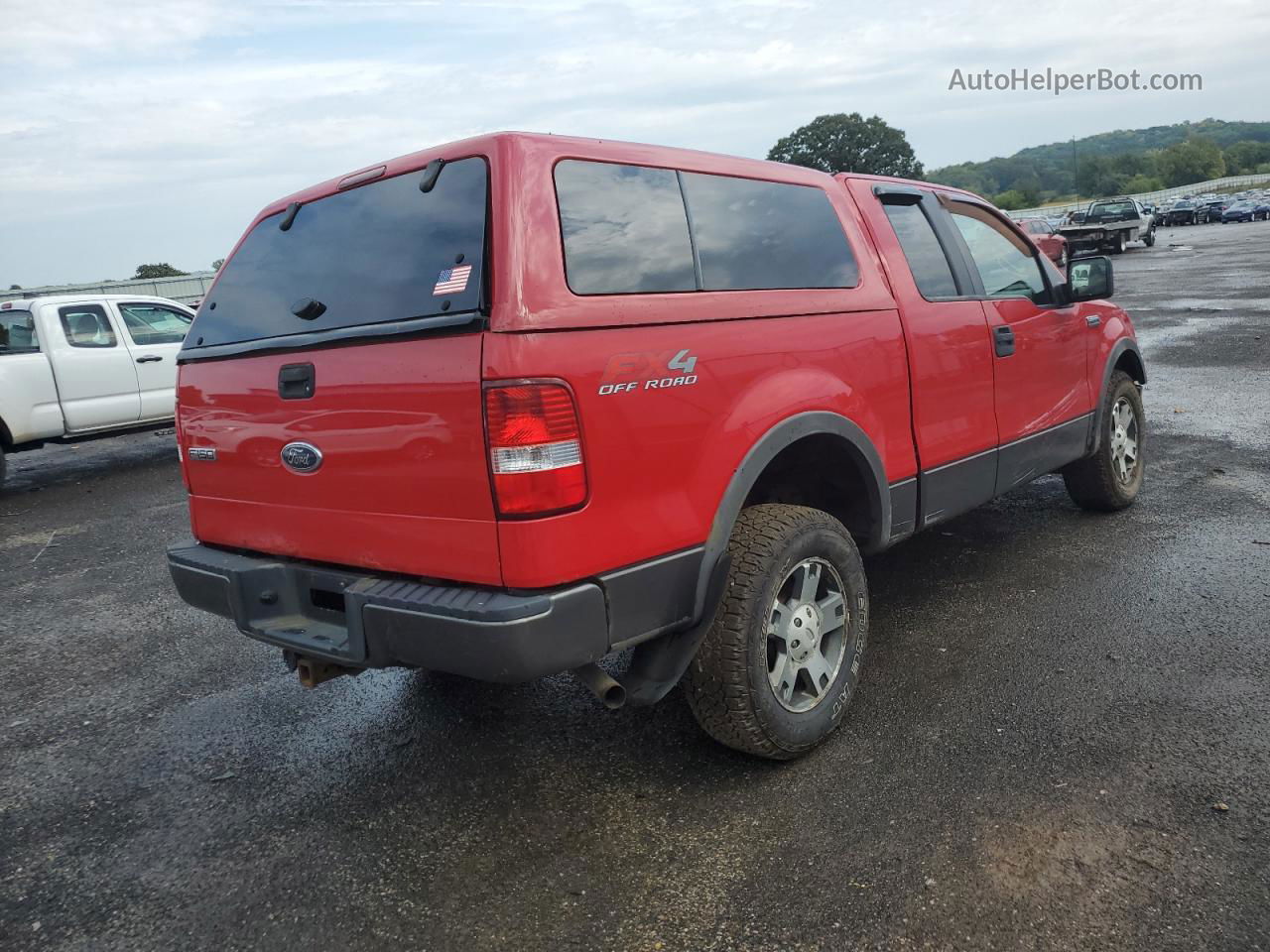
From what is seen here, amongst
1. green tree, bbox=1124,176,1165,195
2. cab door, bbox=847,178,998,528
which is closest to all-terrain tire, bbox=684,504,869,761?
cab door, bbox=847,178,998,528

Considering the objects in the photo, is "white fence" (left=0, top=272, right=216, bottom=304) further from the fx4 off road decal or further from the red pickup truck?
the fx4 off road decal

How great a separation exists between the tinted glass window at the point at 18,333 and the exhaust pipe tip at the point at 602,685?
861 cm

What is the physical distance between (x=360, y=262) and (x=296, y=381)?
0.41 metres

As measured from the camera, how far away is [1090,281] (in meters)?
4.93

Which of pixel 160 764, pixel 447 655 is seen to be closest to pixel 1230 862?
pixel 447 655

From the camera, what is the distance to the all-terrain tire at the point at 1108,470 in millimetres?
5387

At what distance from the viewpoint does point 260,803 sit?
3150 millimetres

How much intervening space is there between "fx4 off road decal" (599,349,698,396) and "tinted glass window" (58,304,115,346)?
8.68 meters

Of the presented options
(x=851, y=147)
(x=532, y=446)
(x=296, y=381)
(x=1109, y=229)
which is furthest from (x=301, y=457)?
(x=851, y=147)

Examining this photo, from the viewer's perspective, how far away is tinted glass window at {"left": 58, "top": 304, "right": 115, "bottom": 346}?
941 cm

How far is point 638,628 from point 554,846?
2.28 ft

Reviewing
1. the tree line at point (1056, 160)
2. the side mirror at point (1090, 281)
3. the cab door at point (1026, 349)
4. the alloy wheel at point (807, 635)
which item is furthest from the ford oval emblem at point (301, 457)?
the tree line at point (1056, 160)

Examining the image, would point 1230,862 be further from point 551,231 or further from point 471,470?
point 551,231

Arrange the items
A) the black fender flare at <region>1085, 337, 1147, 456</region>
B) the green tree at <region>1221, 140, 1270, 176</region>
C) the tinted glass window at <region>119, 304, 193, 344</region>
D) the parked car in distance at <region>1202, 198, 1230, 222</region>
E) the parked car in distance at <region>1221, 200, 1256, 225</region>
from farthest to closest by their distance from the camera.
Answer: the green tree at <region>1221, 140, 1270, 176</region>
the parked car in distance at <region>1202, 198, 1230, 222</region>
the parked car in distance at <region>1221, 200, 1256, 225</region>
the tinted glass window at <region>119, 304, 193, 344</region>
the black fender flare at <region>1085, 337, 1147, 456</region>
